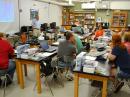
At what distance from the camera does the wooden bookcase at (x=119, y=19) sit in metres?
12.0

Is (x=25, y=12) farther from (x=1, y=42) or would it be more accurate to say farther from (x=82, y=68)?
(x=82, y=68)

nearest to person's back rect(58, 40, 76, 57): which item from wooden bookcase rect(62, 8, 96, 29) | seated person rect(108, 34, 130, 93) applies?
seated person rect(108, 34, 130, 93)

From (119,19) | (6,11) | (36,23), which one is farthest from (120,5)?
(6,11)

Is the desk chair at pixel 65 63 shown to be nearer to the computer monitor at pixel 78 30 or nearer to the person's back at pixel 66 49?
the person's back at pixel 66 49

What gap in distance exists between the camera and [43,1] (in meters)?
9.39

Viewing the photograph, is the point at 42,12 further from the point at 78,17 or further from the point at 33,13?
the point at 78,17

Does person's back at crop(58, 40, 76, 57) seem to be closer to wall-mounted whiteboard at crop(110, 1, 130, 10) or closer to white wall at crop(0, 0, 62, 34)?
white wall at crop(0, 0, 62, 34)

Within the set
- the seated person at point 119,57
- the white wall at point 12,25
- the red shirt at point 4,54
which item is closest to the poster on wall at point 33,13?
the white wall at point 12,25

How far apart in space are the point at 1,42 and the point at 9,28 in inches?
147

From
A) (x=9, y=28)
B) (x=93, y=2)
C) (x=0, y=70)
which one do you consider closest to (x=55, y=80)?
(x=0, y=70)

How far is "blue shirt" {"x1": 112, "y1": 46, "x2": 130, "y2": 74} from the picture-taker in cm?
315

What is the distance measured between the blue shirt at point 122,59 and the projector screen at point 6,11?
4.91 meters

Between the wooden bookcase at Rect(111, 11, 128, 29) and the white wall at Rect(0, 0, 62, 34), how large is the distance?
12.0 feet

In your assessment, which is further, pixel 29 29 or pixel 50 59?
pixel 29 29
